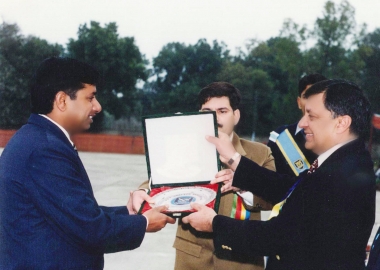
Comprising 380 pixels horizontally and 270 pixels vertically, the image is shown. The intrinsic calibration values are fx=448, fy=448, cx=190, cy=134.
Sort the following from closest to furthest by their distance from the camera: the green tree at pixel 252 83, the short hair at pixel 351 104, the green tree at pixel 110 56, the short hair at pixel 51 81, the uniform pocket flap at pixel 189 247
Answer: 1. the short hair at pixel 351 104
2. the short hair at pixel 51 81
3. the uniform pocket flap at pixel 189 247
4. the green tree at pixel 110 56
5. the green tree at pixel 252 83

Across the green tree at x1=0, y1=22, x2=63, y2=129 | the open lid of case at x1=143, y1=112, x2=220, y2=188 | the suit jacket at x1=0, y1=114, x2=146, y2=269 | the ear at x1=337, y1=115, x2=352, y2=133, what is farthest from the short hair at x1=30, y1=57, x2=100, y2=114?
the green tree at x1=0, y1=22, x2=63, y2=129

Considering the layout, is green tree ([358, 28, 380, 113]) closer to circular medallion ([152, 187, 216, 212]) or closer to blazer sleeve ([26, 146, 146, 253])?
circular medallion ([152, 187, 216, 212])

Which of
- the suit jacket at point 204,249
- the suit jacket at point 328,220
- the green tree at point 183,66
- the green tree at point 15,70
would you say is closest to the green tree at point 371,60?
the green tree at point 183,66

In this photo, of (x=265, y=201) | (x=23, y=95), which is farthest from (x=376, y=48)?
(x=265, y=201)

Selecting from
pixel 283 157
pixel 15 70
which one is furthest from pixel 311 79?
pixel 15 70

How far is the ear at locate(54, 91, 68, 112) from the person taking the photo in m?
2.08

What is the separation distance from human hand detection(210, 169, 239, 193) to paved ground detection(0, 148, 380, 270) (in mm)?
3163

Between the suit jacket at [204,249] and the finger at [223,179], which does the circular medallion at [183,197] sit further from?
the suit jacket at [204,249]

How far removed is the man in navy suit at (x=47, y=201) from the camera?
73.9 inches

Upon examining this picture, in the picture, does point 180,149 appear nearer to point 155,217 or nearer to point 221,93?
point 155,217

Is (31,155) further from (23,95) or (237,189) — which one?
(23,95)

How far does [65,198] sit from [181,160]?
2.68 ft

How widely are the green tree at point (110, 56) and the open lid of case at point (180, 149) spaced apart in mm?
27796

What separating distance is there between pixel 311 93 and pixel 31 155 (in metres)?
1.28
